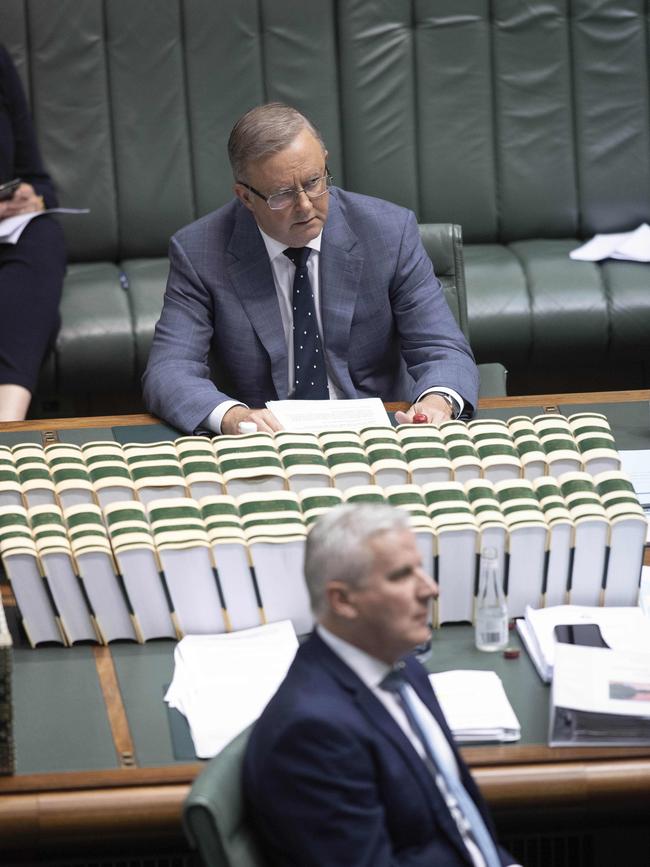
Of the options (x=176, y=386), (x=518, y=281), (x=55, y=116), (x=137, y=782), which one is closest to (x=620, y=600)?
(x=137, y=782)

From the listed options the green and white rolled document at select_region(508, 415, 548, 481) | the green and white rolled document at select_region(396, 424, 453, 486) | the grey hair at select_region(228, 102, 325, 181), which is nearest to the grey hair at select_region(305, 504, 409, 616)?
the green and white rolled document at select_region(396, 424, 453, 486)

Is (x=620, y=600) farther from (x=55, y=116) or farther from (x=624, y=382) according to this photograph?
(x=55, y=116)

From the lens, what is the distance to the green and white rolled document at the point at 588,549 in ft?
6.79

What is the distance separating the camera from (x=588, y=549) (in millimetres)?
2076

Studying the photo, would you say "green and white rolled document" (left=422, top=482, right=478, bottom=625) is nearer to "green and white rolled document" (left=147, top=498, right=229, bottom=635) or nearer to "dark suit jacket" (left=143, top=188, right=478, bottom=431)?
"green and white rolled document" (left=147, top=498, right=229, bottom=635)

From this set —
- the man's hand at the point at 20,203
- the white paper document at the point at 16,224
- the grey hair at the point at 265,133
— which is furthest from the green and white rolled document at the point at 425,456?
the man's hand at the point at 20,203

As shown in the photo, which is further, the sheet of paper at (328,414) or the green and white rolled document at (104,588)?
the sheet of paper at (328,414)

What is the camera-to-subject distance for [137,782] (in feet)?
5.62

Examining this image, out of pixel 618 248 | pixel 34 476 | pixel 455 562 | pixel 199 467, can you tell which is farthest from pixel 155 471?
pixel 618 248

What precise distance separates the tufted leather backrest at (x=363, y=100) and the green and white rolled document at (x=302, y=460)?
2.49 m

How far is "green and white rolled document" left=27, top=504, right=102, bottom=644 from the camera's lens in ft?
6.64

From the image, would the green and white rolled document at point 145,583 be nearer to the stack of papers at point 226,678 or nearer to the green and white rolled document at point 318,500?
the stack of papers at point 226,678

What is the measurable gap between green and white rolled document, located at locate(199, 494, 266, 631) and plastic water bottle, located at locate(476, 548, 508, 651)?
0.33m

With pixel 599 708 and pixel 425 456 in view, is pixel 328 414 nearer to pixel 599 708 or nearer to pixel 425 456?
pixel 425 456
